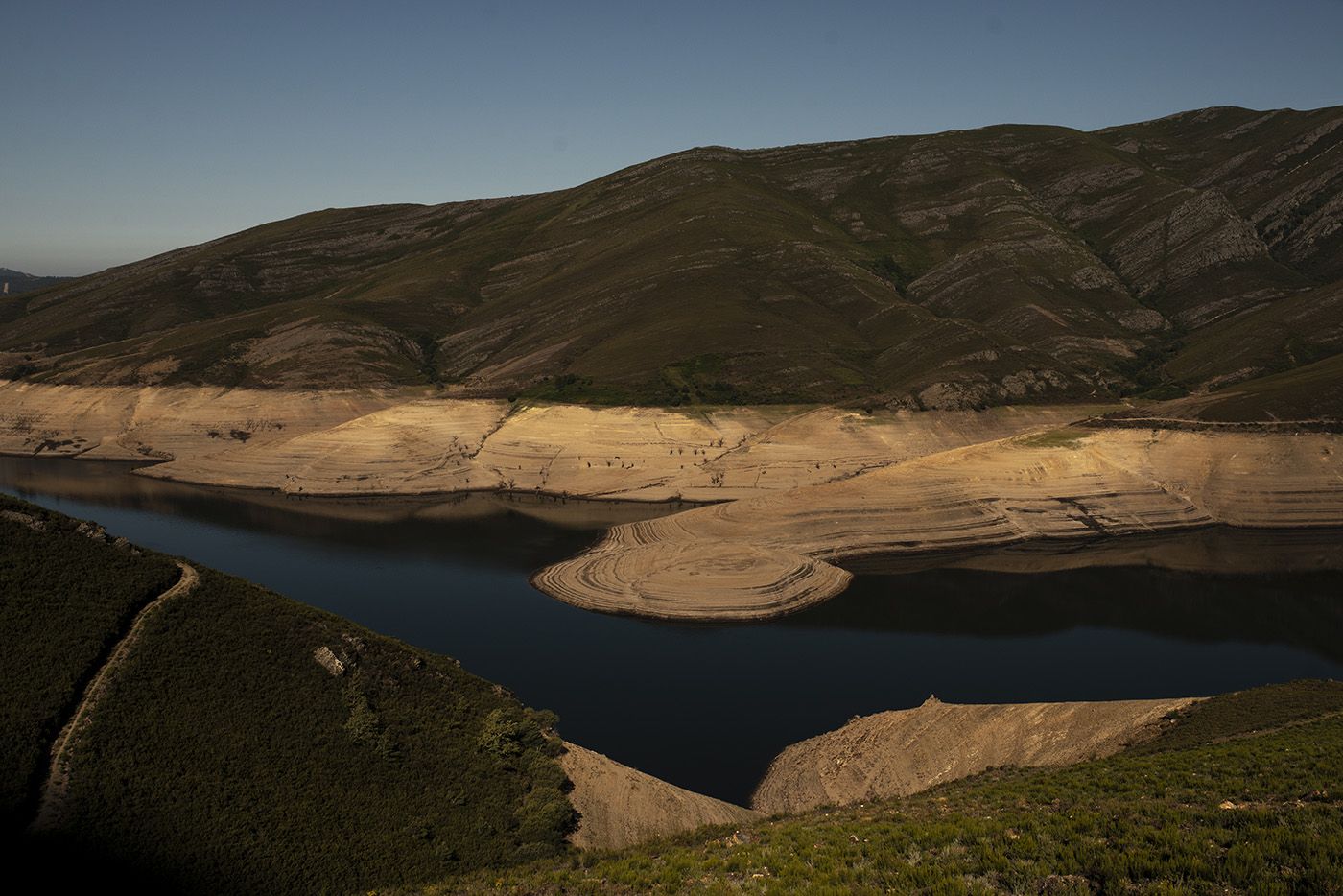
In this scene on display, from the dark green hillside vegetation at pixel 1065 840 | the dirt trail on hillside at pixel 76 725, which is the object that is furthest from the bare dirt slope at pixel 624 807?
the dirt trail on hillside at pixel 76 725

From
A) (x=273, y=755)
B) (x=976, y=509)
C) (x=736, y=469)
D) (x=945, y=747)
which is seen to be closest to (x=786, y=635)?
(x=945, y=747)

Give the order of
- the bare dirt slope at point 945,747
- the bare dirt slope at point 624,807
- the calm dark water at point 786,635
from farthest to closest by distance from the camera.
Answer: the calm dark water at point 786,635 → the bare dirt slope at point 945,747 → the bare dirt slope at point 624,807

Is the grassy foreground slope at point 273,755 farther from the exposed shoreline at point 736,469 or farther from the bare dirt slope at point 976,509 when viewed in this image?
the bare dirt slope at point 976,509

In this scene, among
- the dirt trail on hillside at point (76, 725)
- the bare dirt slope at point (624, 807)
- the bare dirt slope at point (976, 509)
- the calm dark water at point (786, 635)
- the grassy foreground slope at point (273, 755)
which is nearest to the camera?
the dirt trail on hillside at point (76, 725)

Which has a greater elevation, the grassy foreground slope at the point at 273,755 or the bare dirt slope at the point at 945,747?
the grassy foreground slope at the point at 273,755

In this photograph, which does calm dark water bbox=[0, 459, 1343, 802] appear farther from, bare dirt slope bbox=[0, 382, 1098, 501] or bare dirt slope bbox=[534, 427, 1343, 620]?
bare dirt slope bbox=[0, 382, 1098, 501]

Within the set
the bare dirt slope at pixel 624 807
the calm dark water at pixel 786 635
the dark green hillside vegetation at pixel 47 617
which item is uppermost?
the dark green hillside vegetation at pixel 47 617

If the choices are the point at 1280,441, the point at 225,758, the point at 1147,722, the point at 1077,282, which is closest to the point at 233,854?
the point at 225,758
